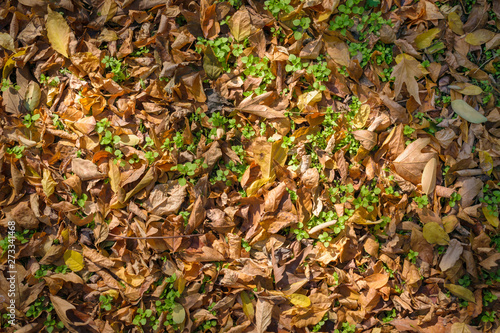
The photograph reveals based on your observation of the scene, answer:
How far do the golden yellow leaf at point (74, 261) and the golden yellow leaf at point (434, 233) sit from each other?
6.68 ft

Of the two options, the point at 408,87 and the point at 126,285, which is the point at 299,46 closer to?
the point at 408,87

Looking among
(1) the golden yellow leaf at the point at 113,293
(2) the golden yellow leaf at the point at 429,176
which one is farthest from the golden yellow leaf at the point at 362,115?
(1) the golden yellow leaf at the point at 113,293

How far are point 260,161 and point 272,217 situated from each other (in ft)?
1.11

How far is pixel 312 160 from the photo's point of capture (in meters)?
2.08

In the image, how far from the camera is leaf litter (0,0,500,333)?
77.8 inches

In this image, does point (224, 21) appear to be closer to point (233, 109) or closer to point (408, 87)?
point (233, 109)

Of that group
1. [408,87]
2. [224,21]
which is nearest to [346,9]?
[408,87]

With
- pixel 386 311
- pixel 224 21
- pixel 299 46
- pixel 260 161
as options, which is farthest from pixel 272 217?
pixel 224 21

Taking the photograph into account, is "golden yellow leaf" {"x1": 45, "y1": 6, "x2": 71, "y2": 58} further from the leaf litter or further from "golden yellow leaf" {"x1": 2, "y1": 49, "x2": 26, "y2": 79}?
"golden yellow leaf" {"x1": 2, "y1": 49, "x2": 26, "y2": 79}

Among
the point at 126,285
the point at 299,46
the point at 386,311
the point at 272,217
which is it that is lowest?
the point at 386,311

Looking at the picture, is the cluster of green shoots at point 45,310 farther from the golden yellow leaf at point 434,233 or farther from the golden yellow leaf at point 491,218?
the golden yellow leaf at point 491,218

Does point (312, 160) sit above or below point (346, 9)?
below

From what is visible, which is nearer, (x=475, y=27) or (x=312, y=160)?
(x=312, y=160)

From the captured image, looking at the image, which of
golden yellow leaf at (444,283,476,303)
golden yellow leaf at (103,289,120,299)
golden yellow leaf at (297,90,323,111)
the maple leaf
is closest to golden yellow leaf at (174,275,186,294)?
golden yellow leaf at (103,289,120,299)
